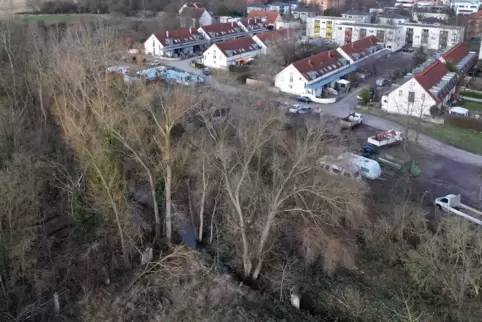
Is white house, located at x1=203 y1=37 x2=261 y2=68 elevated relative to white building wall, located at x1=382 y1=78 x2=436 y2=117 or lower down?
elevated

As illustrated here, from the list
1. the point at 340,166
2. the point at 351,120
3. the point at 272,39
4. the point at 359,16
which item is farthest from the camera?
the point at 359,16

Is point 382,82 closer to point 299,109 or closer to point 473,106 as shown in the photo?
point 473,106

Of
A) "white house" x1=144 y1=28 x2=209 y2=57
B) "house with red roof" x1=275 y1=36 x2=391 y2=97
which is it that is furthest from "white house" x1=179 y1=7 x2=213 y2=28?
"house with red roof" x1=275 y1=36 x2=391 y2=97

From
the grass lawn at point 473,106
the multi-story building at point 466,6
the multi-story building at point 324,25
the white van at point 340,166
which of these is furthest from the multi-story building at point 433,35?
the white van at point 340,166

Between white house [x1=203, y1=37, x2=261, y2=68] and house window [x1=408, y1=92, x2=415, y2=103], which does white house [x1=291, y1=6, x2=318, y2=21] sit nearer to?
white house [x1=203, y1=37, x2=261, y2=68]

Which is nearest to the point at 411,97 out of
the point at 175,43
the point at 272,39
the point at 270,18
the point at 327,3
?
the point at 272,39

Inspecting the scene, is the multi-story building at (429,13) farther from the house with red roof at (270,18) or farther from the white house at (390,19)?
the house with red roof at (270,18)
